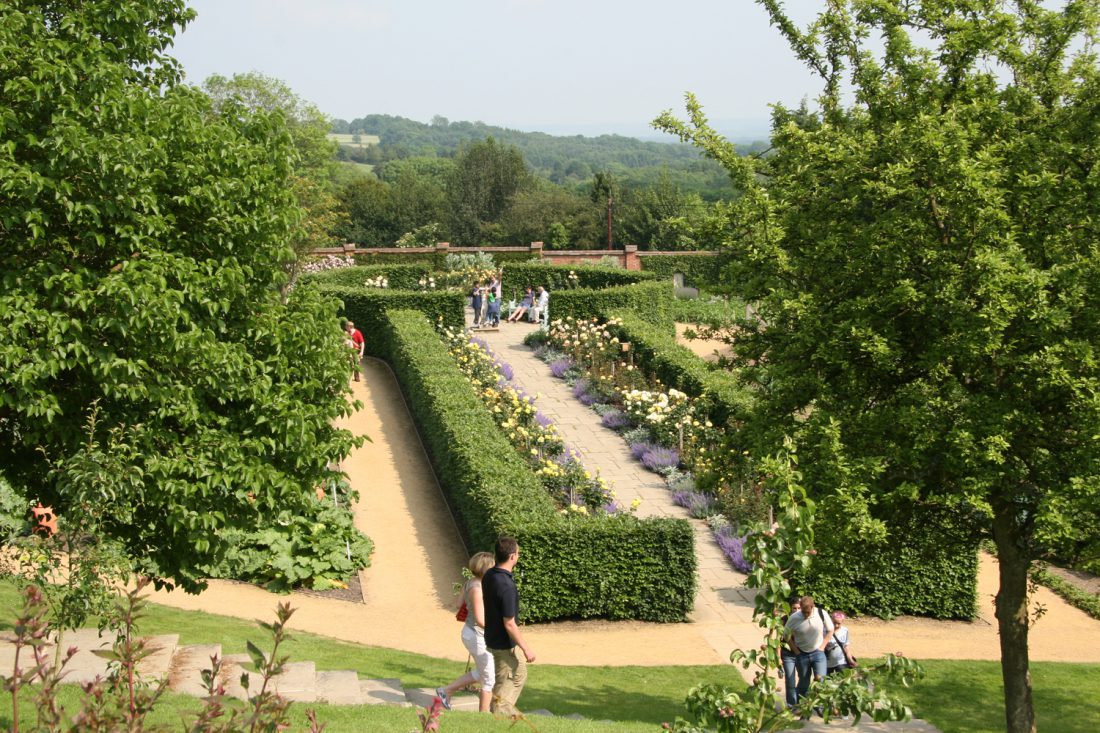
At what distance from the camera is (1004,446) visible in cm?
775

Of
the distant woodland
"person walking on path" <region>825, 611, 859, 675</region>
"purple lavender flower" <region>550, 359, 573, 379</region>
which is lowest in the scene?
"person walking on path" <region>825, 611, 859, 675</region>

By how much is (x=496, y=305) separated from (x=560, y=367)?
216 inches

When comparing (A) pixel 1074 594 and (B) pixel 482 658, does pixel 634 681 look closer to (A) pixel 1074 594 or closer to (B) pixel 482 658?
(B) pixel 482 658

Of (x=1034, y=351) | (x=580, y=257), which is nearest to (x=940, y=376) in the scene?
(x=1034, y=351)

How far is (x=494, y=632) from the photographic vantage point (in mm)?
7879

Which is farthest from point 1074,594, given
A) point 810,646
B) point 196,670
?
point 196,670

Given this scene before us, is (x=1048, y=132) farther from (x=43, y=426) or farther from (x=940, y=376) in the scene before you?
(x=43, y=426)

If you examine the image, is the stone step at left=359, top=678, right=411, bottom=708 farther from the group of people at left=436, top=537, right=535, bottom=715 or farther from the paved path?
the paved path

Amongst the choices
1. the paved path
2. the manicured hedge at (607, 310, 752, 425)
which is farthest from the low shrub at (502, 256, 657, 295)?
the manicured hedge at (607, 310, 752, 425)

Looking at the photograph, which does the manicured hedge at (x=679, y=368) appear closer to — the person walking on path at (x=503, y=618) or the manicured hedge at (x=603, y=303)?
the manicured hedge at (x=603, y=303)

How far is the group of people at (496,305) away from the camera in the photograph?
30719 mm

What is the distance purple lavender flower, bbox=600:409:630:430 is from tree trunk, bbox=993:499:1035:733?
1225 cm

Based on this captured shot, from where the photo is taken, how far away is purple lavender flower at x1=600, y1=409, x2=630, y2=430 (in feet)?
69.6

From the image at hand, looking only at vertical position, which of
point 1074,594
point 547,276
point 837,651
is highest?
point 547,276
